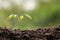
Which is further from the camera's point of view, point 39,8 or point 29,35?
point 39,8

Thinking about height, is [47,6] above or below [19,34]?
above

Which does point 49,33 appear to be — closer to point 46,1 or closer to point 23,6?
point 23,6

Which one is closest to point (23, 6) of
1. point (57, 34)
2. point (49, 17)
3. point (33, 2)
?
point (33, 2)

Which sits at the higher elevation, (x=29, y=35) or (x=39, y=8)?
(x=39, y=8)

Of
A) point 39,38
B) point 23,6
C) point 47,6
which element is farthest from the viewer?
point 47,6

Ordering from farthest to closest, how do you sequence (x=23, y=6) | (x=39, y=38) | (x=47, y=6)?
(x=47, y=6) → (x=23, y=6) → (x=39, y=38)

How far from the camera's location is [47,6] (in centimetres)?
942

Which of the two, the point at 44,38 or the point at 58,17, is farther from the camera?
the point at 58,17

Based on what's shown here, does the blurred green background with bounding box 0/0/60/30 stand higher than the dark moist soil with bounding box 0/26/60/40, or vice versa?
the blurred green background with bounding box 0/0/60/30

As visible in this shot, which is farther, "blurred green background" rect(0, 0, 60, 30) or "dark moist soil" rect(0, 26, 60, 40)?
"blurred green background" rect(0, 0, 60, 30)

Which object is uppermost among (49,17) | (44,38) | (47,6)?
(47,6)

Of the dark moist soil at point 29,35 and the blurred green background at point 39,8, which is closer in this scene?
the dark moist soil at point 29,35

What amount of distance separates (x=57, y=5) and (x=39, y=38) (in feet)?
25.3

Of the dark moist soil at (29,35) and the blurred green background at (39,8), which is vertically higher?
the blurred green background at (39,8)
